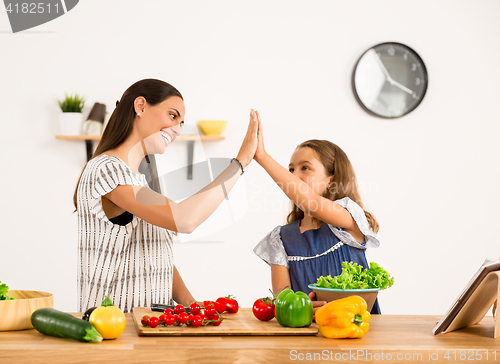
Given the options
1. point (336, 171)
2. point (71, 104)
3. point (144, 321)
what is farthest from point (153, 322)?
point (71, 104)

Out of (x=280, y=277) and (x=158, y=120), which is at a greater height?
(x=158, y=120)

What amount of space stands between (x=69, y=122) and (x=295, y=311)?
6.27 ft

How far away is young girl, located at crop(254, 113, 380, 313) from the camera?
1.47 m

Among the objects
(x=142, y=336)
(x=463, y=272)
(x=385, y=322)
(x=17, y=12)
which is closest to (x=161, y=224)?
(x=142, y=336)

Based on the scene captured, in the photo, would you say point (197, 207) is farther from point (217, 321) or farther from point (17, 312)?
point (17, 312)

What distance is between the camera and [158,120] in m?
1.31

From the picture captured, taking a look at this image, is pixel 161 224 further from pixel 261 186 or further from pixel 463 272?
pixel 463 272

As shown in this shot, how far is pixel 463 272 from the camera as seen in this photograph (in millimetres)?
2752

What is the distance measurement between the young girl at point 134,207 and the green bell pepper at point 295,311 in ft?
0.98

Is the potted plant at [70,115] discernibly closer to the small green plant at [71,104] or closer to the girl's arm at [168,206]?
the small green plant at [71,104]

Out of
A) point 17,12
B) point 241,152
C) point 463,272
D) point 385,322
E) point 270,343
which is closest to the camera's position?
point 270,343

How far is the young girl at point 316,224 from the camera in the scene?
4.83 ft

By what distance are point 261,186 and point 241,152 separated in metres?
1.31

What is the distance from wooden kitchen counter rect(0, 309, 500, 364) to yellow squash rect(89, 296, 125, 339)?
2 centimetres
